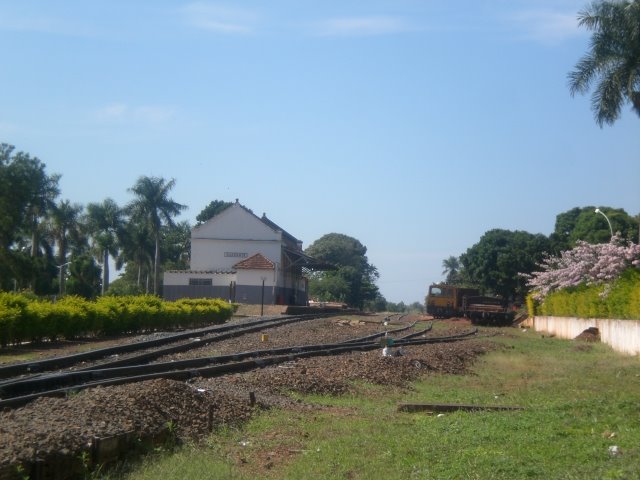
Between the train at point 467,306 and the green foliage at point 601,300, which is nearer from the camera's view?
the green foliage at point 601,300

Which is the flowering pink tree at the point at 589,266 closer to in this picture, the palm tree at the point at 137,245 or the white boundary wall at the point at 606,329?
the white boundary wall at the point at 606,329

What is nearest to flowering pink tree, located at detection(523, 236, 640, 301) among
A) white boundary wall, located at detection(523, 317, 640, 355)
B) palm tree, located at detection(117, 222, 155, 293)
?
white boundary wall, located at detection(523, 317, 640, 355)

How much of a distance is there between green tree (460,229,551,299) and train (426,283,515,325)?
24.0 m

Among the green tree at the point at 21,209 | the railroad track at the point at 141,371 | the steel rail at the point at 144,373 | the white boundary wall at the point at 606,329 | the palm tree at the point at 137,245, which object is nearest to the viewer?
the steel rail at the point at 144,373

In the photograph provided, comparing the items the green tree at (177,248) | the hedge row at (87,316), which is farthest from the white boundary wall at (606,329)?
the green tree at (177,248)

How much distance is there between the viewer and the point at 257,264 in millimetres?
71062

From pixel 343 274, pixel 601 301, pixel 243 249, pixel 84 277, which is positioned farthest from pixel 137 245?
pixel 601 301

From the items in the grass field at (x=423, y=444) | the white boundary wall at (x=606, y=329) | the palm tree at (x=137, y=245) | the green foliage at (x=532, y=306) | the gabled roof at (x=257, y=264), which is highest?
the palm tree at (x=137, y=245)

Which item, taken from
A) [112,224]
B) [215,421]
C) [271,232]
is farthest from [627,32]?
[112,224]

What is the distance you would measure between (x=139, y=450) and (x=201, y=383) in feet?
19.1

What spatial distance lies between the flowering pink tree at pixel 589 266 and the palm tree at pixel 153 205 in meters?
44.9

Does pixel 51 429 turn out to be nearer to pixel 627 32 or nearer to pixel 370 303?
pixel 627 32

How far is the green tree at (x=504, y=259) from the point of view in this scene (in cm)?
8631

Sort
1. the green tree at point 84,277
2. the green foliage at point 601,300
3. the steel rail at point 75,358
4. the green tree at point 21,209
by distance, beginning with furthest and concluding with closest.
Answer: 1. the green tree at point 84,277
2. the green tree at point 21,209
3. the green foliage at point 601,300
4. the steel rail at point 75,358
